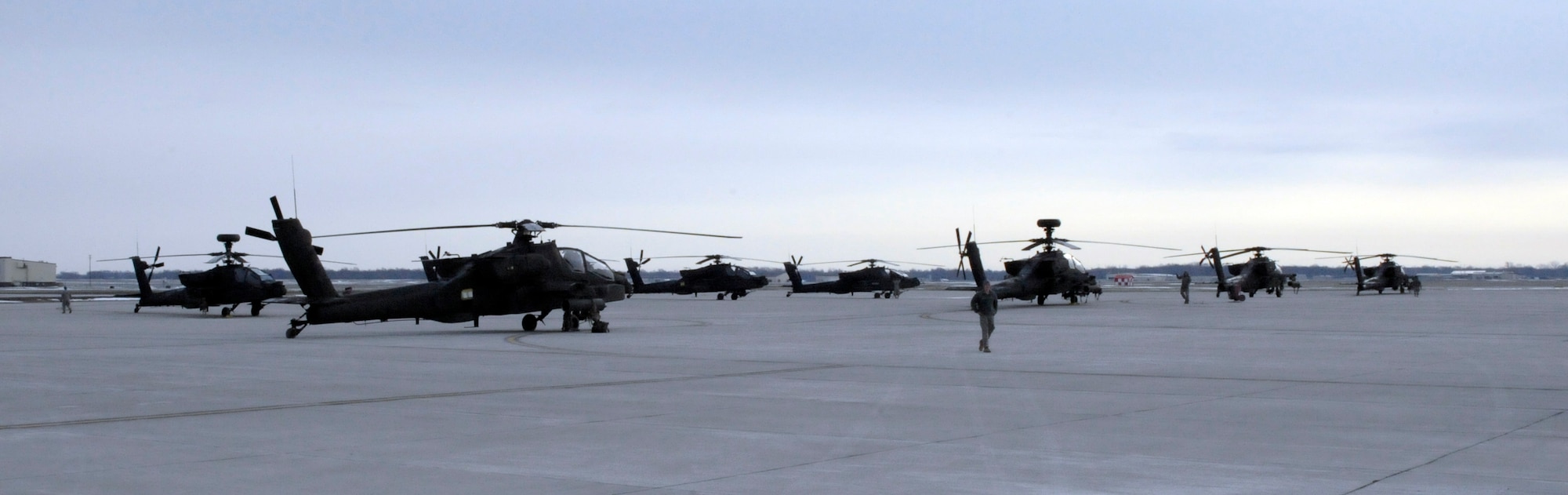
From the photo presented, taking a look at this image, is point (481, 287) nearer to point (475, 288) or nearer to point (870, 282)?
point (475, 288)

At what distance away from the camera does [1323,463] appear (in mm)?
9000

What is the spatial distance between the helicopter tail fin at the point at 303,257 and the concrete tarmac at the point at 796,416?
2.46 m

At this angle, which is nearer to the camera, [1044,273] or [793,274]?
[1044,273]

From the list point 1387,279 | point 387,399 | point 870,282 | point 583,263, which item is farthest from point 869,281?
point 387,399

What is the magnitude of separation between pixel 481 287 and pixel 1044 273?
76.1 ft

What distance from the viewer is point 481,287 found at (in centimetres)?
2986

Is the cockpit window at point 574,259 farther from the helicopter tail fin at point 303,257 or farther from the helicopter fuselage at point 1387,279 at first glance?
the helicopter fuselage at point 1387,279

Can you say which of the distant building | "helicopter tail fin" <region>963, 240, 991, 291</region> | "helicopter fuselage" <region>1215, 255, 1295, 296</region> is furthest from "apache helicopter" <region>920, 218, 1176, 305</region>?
the distant building

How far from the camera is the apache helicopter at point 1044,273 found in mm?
45250

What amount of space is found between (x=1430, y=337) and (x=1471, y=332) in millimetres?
2427

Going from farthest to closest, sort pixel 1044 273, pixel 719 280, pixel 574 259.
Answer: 1. pixel 719 280
2. pixel 1044 273
3. pixel 574 259

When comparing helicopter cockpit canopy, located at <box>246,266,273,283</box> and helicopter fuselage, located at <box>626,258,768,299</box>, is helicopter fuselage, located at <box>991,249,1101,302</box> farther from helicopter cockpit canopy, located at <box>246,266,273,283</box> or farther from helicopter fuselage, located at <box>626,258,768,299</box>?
helicopter cockpit canopy, located at <box>246,266,273,283</box>

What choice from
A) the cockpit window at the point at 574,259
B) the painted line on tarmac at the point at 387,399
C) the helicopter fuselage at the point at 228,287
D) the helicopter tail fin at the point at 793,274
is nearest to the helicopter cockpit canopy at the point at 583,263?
the cockpit window at the point at 574,259

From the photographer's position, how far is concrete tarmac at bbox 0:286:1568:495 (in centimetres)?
853
